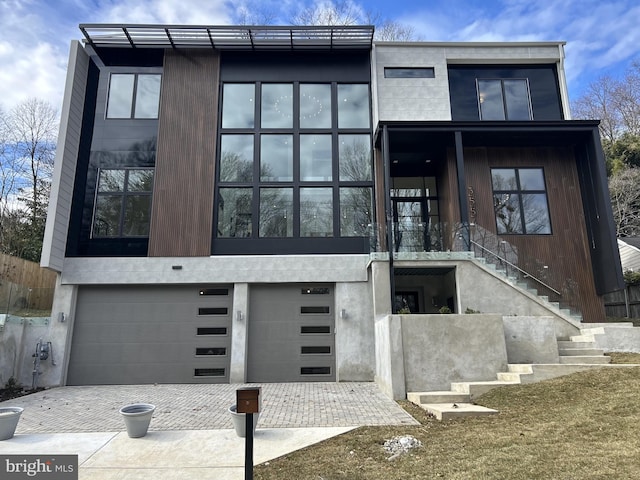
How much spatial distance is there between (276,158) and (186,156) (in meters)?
2.71

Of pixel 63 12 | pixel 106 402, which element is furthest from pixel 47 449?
pixel 63 12

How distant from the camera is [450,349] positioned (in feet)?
25.2

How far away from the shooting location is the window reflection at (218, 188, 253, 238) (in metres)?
11.6

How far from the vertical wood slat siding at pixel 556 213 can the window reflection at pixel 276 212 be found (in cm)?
548

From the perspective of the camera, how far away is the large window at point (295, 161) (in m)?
11.6

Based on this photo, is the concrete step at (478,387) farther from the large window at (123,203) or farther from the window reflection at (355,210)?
the large window at (123,203)

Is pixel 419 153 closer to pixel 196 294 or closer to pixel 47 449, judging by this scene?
pixel 196 294

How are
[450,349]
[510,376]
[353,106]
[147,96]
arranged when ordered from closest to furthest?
[510,376] → [450,349] → [147,96] → [353,106]

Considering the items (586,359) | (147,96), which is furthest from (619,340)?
(147,96)

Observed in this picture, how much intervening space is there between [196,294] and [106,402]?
368 cm

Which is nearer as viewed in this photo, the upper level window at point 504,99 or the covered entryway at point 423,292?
the covered entryway at point 423,292

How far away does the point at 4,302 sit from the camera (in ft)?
33.0

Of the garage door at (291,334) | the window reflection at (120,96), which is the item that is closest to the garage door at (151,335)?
the garage door at (291,334)

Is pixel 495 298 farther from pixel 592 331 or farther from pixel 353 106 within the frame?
pixel 353 106
